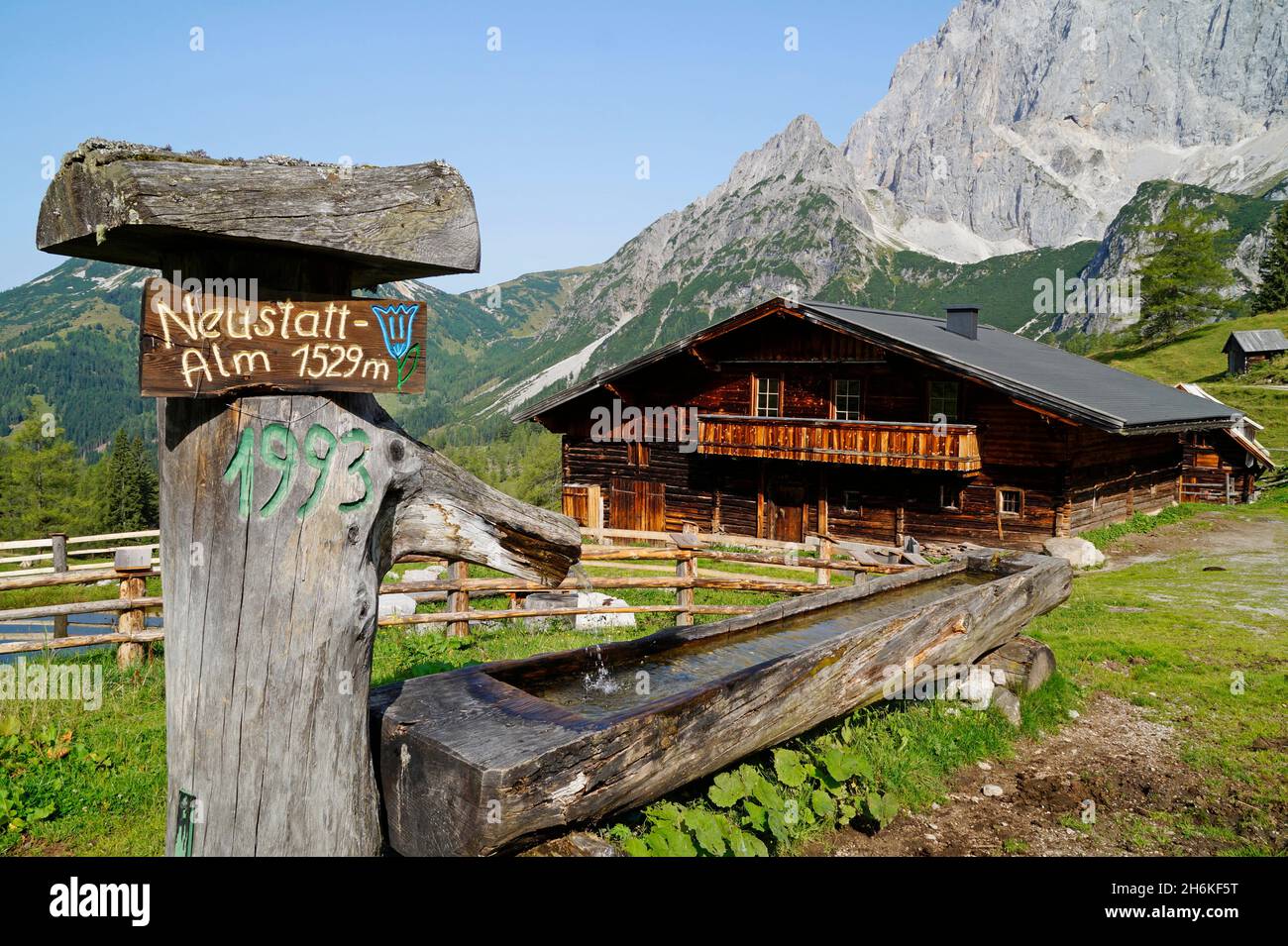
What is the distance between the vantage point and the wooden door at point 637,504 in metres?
26.8

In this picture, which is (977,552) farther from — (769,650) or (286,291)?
(286,291)

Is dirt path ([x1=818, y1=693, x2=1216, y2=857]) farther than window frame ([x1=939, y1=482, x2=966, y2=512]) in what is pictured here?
No

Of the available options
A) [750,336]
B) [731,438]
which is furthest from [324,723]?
[750,336]

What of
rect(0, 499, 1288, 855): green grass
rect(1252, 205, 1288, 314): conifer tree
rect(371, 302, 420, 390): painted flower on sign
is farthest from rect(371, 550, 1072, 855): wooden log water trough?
rect(1252, 205, 1288, 314): conifer tree

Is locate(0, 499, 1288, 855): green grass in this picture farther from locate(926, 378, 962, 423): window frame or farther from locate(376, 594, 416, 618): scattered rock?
locate(926, 378, 962, 423): window frame

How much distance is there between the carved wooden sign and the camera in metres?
2.52

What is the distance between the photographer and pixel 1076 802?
5703 mm

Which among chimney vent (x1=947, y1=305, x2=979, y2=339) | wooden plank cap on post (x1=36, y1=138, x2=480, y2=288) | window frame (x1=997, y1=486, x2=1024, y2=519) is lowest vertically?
window frame (x1=997, y1=486, x2=1024, y2=519)

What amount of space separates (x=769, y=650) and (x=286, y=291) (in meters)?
4.99

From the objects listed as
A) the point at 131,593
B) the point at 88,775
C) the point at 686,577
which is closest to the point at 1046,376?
the point at 686,577

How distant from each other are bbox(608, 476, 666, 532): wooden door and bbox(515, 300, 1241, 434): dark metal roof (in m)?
3.63

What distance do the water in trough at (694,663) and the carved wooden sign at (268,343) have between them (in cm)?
189

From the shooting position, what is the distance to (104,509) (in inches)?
2441

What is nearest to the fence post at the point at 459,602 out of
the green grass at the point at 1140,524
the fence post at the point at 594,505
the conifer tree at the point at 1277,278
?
the green grass at the point at 1140,524
